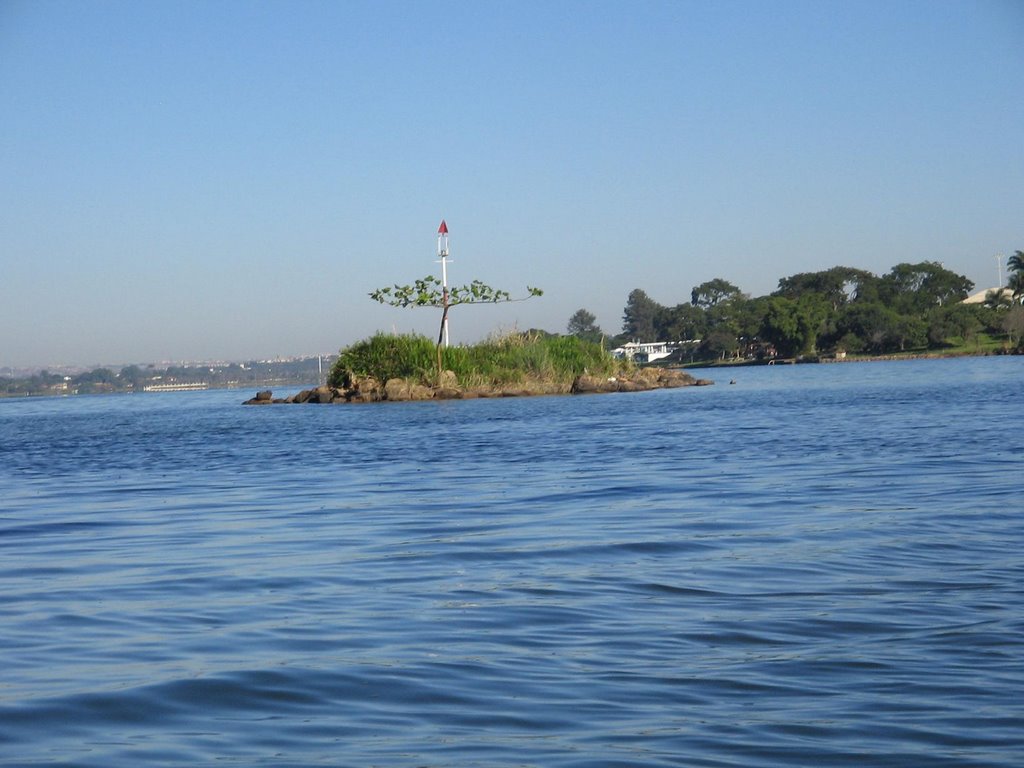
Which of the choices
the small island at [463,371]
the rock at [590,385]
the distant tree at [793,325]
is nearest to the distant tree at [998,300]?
the distant tree at [793,325]

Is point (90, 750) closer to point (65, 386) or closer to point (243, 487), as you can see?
point (243, 487)

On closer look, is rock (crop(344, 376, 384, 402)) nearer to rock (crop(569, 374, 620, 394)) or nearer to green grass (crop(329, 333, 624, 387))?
green grass (crop(329, 333, 624, 387))

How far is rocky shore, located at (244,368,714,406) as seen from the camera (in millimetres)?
46406

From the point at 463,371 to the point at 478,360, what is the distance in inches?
56.7

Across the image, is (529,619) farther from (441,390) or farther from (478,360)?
(478,360)

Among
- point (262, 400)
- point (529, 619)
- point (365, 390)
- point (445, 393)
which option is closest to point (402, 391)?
point (445, 393)

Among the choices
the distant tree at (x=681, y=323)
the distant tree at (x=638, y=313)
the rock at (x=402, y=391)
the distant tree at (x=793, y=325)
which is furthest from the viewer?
the distant tree at (x=638, y=313)

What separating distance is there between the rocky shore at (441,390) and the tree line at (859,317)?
44285 mm

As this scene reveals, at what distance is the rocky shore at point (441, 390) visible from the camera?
1827 inches

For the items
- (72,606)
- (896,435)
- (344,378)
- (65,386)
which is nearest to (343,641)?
(72,606)

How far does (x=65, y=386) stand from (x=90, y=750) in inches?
5500

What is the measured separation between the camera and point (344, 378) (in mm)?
48719

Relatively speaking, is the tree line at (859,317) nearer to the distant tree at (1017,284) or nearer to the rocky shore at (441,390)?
the distant tree at (1017,284)

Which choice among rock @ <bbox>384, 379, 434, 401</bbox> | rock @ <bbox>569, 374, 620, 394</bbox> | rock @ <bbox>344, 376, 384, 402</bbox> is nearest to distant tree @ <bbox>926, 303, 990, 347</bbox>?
rock @ <bbox>569, 374, 620, 394</bbox>
